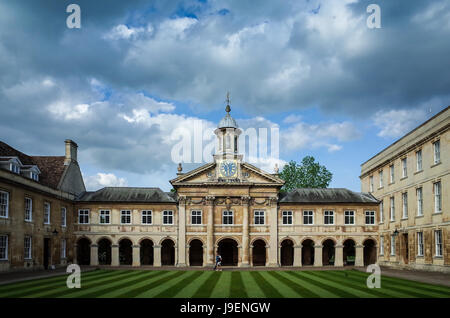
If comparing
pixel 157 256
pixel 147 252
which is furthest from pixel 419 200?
pixel 147 252

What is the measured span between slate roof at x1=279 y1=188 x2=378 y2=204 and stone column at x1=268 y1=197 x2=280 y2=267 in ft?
3.22

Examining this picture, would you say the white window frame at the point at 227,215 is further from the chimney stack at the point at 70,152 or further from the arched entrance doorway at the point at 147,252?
the chimney stack at the point at 70,152

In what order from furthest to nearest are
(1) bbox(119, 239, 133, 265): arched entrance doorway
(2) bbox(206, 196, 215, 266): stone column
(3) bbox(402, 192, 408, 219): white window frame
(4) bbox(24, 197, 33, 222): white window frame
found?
(1) bbox(119, 239, 133, 265): arched entrance doorway
(2) bbox(206, 196, 215, 266): stone column
(3) bbox(402, 192, 408, 219): white window frame
(4) bbox(24, 197, 33, 222): white window frame

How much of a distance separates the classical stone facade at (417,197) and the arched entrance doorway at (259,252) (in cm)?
1201

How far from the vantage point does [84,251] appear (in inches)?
1998

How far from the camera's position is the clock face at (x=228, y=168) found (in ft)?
157

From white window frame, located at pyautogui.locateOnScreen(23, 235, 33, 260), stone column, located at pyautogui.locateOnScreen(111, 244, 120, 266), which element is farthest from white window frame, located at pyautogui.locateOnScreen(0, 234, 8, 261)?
stone column, located at pyautogui.locateOnScreen(111, 244, 120, 266)

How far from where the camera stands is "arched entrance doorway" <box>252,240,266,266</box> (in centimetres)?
5022

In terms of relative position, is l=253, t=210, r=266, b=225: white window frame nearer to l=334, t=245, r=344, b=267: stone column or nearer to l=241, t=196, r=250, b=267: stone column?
l=241, t=196, r=250, b=267: stone column

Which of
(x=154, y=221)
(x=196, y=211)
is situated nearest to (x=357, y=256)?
(x=196, y=211)

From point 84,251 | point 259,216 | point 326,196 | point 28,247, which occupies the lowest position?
point 84,251

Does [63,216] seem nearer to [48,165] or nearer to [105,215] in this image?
[105,215]

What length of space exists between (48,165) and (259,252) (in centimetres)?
2373

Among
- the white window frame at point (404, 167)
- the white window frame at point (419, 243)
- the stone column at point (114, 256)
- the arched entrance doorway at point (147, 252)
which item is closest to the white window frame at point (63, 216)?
the stone column at point (114, 256)
